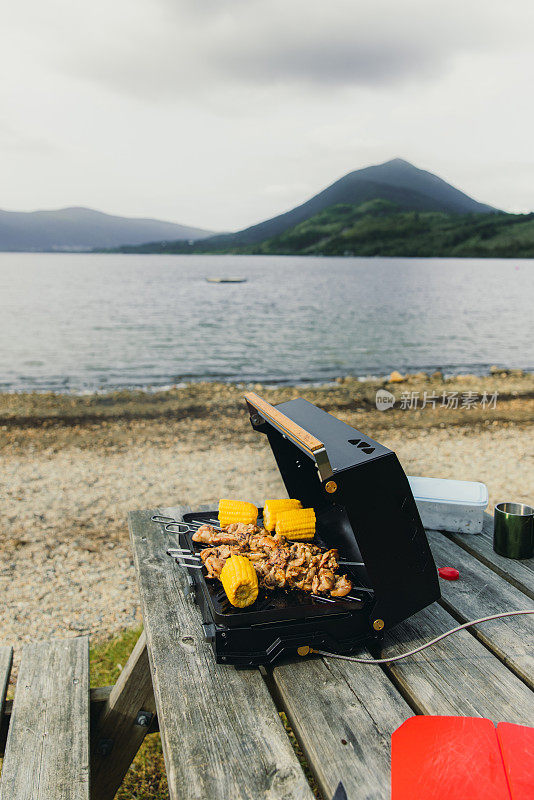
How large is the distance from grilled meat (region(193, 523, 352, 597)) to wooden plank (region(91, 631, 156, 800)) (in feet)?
2.17

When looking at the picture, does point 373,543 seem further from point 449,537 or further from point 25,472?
point 25,472

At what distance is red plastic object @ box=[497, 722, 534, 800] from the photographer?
1248 millimetres

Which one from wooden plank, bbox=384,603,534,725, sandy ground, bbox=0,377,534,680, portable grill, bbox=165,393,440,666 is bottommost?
sandy ground, bbox=0,377,534,680

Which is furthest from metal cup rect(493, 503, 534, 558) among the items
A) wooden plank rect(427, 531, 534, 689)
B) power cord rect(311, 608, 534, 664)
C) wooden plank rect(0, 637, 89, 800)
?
wooden plank rect(0, 637, 89, 800)

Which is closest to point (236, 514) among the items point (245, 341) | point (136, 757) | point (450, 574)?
point (450, 574)

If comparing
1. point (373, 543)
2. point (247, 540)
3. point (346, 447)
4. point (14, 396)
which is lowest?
point (14, 396)

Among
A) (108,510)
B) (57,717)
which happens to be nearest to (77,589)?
(108,510)

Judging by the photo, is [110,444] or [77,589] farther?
[110,444]

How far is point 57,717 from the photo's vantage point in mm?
2129

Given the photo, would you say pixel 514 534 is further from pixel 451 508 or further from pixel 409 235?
pixel 409 235

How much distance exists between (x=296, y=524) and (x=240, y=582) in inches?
19.1

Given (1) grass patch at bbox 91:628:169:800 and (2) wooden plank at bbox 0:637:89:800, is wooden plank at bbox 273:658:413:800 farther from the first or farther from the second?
(1) grass patch at bbox 91:628:169:800

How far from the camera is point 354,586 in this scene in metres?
1.81

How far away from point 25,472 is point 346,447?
22.3ft
